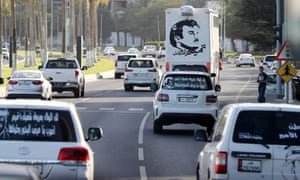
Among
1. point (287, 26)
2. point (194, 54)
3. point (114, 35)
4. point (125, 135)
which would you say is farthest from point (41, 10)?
point (114, 35)

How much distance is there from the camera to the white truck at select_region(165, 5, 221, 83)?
3781 centimetres

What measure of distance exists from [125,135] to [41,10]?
2481 inches

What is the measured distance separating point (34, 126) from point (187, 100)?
42.3 feet

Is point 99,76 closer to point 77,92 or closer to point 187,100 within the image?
point 77,92

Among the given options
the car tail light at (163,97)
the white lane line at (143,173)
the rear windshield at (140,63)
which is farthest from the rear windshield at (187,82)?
the rear windshield at (140,63)

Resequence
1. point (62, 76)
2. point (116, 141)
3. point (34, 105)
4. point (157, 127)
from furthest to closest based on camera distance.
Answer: point (62, 76)
point (157, 127)
point (116, 141)
point (34, 105)

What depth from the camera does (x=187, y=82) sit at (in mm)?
23000

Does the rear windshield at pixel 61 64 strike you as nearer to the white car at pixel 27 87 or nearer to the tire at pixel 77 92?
the tire at pixel 77 92

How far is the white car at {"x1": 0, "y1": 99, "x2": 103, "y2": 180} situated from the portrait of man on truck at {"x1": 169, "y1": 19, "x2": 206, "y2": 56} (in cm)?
2779

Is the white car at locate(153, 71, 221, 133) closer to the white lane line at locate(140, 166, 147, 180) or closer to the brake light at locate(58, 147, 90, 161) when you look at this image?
the white lane line at locate(140, 166, 147, 180)

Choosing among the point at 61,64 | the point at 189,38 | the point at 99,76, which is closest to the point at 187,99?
the point at 189,38

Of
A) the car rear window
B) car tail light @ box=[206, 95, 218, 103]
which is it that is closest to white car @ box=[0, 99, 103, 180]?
the car rear window

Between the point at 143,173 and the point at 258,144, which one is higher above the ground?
the point at 258,144

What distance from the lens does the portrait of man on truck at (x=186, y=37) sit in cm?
3806
